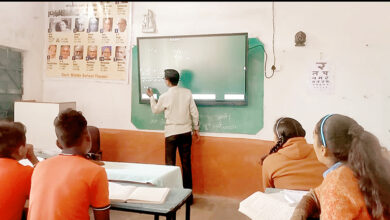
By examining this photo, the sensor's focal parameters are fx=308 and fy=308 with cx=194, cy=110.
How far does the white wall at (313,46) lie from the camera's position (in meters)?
3.02

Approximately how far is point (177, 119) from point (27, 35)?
2227mm

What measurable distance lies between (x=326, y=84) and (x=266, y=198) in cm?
203

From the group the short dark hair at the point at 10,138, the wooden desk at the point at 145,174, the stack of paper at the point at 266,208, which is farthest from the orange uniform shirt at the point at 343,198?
the short dark hair at the point at 10,138

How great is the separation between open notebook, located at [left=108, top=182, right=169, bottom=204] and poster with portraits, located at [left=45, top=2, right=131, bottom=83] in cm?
235

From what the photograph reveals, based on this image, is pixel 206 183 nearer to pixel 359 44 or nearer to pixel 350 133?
pixel 359 44

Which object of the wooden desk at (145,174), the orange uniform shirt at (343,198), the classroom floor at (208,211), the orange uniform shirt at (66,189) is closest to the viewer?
the orange uniform shirt at (343,198)

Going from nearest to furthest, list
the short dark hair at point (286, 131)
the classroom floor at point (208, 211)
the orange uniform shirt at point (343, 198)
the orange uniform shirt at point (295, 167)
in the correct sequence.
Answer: the orange uniform shirt at point (343, 198) → the orange uniform shirt at point (295, 167) → the short dark hair at point (286, 131) → the classroom floor at point (208, 211)

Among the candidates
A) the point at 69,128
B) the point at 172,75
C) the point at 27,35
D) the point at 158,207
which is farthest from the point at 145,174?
the point at 27,35

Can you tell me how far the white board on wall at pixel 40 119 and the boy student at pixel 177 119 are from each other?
1.13 m

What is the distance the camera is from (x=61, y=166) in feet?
4.25

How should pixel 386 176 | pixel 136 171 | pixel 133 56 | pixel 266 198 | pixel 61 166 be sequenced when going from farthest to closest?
pixel 133 56 → pixel 136 171 → pixel 266 198 → pixel 61 166 → pixel 386 176

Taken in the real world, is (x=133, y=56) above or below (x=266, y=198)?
above

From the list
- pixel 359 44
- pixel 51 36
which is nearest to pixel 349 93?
pixel 359 44

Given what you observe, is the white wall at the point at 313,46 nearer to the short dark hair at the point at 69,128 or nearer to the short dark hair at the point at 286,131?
the short dark hair at the point at 286,131
